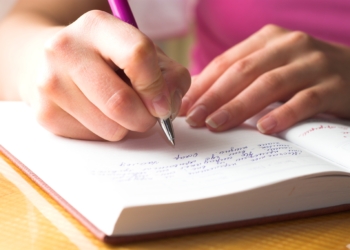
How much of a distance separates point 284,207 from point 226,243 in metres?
0.08

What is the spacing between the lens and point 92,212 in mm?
410

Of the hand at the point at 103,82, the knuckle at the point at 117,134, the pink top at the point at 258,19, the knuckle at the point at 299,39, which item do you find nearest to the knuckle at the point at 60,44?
the hand at the point at 103,82

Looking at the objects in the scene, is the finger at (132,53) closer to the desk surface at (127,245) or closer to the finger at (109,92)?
the finger at (109,92)

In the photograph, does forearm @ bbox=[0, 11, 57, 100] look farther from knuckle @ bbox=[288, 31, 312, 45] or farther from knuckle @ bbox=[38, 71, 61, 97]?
knuckle @ bbox=[288, 31, 312, 45]

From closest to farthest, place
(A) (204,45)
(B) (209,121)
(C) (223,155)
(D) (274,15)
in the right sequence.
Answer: (C) (223,155), (B) (209,121), (D) (274,15), (A) (204,45)

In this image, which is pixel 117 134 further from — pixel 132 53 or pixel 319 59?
pixel 319 59

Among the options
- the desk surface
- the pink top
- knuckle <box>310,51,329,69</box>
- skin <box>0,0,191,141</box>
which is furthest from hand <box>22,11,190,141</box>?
the pink top

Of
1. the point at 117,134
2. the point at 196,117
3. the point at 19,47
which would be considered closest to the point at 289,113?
the point at 196,117

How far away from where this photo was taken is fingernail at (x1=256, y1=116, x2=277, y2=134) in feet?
2.03

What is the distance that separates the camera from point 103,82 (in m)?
0.50

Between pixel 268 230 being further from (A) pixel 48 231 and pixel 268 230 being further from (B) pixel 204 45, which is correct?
(B) pixel 204 45

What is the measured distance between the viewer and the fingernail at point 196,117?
2.07ft

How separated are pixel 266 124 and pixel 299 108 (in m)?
0.06

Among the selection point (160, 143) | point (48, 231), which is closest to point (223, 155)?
point (160, 143)
